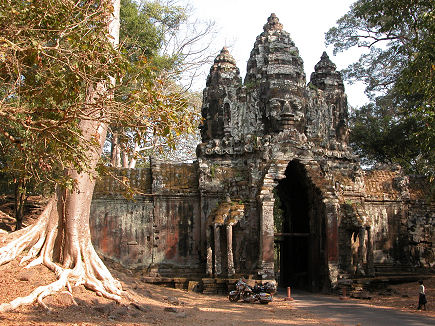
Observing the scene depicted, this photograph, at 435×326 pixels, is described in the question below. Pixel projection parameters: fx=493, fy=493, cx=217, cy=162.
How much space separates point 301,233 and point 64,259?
9.72 metres

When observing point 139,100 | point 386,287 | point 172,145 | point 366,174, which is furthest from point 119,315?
point 366,174

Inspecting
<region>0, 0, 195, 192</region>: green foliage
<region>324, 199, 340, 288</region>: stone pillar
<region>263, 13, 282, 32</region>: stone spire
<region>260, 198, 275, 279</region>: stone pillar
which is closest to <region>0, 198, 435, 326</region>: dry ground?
<region>260, 198, 275, 279</region>: stone pillar

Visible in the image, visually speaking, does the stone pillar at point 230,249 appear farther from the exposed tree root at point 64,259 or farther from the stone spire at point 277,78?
the exposed tree root at point 64,259

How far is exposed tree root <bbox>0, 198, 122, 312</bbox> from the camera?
9.09 metres

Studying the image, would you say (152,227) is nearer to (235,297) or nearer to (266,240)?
(266,240)

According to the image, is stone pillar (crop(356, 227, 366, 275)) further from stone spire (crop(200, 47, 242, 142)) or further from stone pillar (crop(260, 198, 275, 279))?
stone spire (crop(200, 47, 242, 142))

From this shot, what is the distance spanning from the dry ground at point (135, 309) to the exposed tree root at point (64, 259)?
169 mm

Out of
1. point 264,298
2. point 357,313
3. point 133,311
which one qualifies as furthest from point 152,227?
point 357,313

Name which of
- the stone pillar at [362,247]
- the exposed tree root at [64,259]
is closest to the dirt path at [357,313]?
the stone pillar at [362,247]

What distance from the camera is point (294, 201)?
19516 millimetres

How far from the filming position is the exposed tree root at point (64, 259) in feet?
29.8

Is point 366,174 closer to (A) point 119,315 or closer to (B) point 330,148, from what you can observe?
(B) point 330,148

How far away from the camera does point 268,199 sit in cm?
1557

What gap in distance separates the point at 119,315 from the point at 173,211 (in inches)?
329
